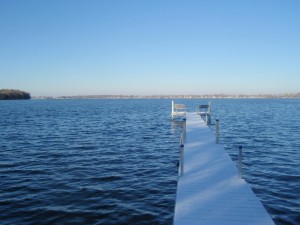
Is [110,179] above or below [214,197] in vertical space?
below

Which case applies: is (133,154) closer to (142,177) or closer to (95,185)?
(142,177)

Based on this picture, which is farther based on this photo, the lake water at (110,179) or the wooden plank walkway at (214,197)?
the lake water at (110,179)

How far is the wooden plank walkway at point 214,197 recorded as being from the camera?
295 inches

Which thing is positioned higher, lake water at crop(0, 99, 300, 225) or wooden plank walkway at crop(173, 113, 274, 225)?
wooden plank walkway at crop(173, 113, 274, 225)

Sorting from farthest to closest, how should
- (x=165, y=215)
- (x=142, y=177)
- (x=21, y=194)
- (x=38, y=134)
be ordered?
(x=38, y=134) → (x=142, y=177) → (x=21, y=194) → (x=165, y=215)

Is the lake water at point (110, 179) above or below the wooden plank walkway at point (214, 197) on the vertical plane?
below

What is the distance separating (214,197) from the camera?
8945 millimetres

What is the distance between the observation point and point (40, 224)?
924 centimetres

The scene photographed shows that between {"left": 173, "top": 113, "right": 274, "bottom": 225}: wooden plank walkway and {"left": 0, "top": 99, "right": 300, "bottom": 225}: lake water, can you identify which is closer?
{"left": 173, "top": 113, "right": 274, "bottom": 225}: wooden plank walkway

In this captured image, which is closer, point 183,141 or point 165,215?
point 165,215

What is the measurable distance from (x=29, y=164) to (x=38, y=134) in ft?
42.5

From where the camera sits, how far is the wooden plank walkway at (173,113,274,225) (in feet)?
24.6

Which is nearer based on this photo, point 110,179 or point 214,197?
point 214,197

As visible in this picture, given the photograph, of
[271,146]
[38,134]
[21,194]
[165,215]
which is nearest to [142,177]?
[165,215]
